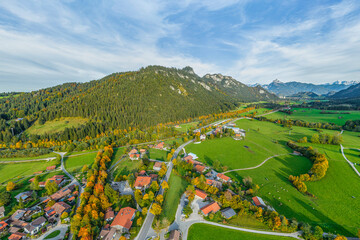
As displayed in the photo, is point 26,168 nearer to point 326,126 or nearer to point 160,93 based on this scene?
point 160,93

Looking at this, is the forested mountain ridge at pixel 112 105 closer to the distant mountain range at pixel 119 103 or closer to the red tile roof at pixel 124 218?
the distant mountain range at pixel 119 103

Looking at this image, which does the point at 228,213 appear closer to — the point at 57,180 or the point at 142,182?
the point at 142,182

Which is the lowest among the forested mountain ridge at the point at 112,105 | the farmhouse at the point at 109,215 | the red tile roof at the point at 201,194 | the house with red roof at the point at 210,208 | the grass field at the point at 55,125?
the house with red roof at the point at 210,208

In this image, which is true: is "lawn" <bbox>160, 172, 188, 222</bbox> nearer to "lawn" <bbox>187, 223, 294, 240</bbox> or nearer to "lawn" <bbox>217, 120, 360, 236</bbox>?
"lawn" <bbox>187, 223, 294, 240</bbox>

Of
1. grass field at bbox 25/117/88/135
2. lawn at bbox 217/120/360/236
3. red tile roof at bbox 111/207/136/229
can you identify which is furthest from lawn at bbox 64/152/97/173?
lawn at bbox 217/120/360/236

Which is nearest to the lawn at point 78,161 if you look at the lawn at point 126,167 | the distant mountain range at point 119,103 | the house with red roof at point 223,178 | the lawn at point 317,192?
the lawn at point 126,167

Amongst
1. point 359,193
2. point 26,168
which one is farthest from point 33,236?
point 359,193
